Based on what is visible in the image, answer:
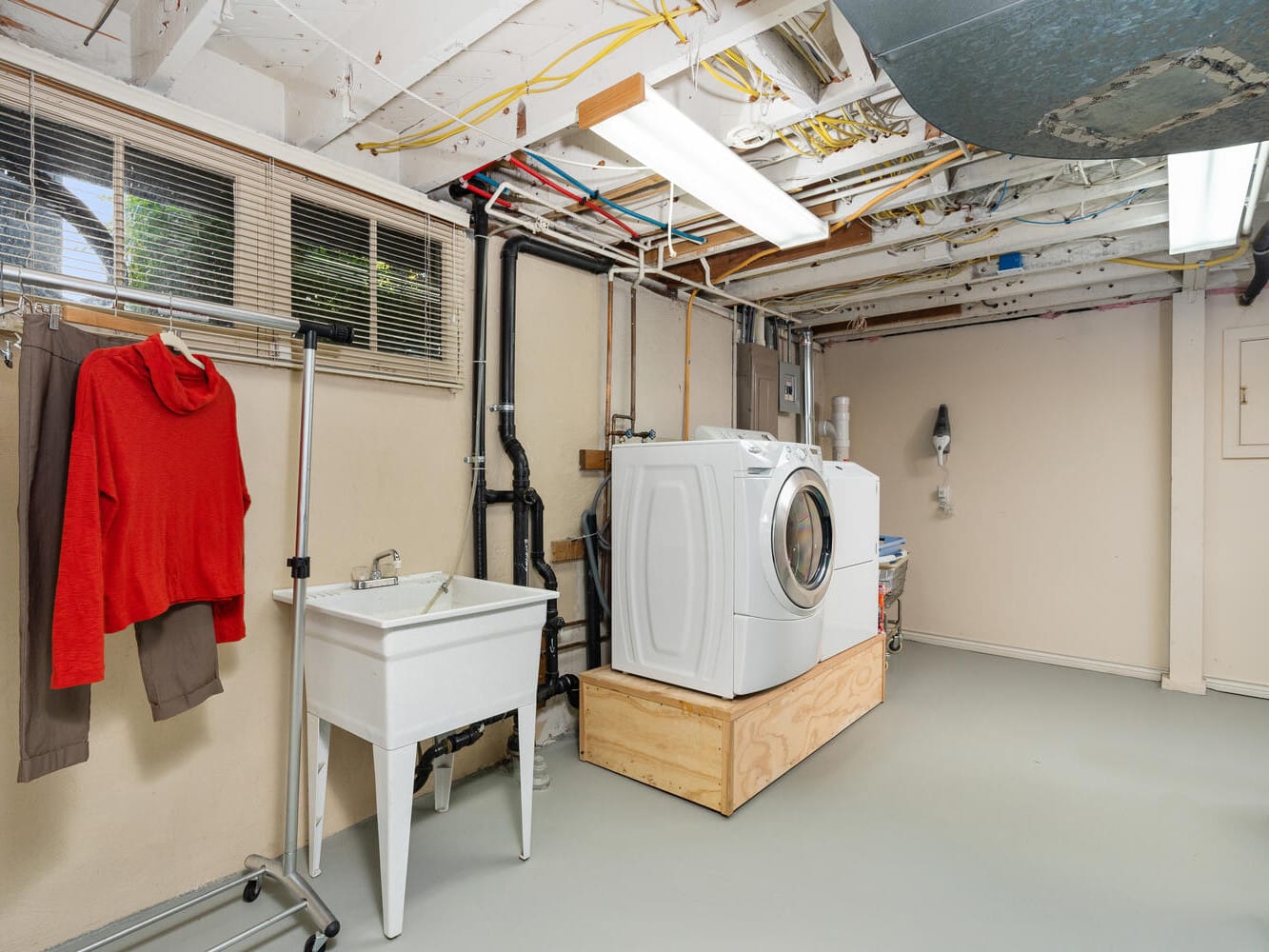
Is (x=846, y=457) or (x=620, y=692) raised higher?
(x=846, y=457)

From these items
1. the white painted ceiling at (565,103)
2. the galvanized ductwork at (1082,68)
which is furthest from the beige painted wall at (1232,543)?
the galvanized ductwork at (1082,68)

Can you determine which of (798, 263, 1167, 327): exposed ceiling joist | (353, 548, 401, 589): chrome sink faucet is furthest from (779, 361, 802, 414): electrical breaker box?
(353, 548, 401, 589): chrome sink faucet

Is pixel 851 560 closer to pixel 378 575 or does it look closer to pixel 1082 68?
pixel 378 575

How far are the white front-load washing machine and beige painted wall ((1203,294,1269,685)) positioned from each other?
273 centimetres

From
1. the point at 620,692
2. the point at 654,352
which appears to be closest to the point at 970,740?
the point at 620,692

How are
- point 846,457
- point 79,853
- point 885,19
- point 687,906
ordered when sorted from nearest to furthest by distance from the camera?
point 885,19 → point 79,853 → point 687,906 → point 846,457

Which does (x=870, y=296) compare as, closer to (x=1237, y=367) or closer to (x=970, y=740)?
(x=1237, y=367)

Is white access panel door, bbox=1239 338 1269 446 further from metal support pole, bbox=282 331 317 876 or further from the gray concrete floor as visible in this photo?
metal support pole, bbox=282 331 317 876

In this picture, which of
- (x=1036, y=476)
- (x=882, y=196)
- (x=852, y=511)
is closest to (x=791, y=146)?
(x=882, y=196)

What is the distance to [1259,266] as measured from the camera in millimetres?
3088

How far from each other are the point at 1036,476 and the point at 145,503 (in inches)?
194

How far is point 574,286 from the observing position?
10.6 feet

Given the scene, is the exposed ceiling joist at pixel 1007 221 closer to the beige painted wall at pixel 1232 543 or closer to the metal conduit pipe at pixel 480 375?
the beige painted wall at pixel 1232 543

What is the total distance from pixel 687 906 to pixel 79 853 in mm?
1665
